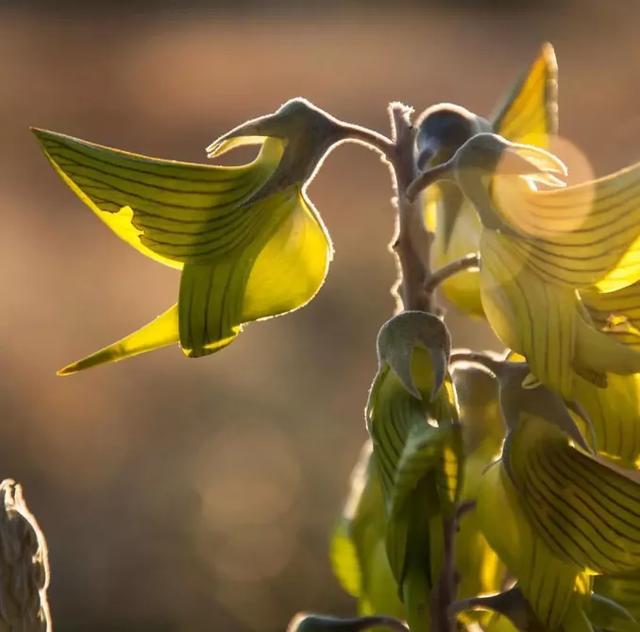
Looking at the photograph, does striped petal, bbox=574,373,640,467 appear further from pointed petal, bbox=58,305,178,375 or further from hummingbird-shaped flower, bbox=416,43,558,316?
pointed petal, bbox=58,305,178,375

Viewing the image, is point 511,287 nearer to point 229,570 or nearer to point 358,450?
point 229,570

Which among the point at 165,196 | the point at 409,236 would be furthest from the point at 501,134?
the point at 165,196

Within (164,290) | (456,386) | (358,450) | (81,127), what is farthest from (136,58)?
(456,386)

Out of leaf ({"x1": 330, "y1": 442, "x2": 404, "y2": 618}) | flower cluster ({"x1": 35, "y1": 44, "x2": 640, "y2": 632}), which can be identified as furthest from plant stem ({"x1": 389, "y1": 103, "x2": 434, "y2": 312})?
leaf ({"x1": 330, "y1": 442, "x2": 404, "y2": 618})

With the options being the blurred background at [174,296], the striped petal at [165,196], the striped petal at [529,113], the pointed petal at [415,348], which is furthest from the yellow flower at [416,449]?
the blurred background at [174,296]

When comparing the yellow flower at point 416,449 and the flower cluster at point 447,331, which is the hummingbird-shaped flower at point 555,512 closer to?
the flower cluster at point 447,331

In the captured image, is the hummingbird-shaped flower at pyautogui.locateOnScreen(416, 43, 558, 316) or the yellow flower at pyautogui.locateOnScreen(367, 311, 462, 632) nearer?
the yellow flower at pyautogui.locateOnScreen(367, 311, 462, 632)

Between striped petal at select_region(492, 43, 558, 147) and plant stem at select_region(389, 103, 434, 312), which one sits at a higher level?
striped petal at select_region(492, 43, 558, 147)
